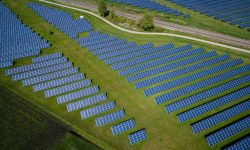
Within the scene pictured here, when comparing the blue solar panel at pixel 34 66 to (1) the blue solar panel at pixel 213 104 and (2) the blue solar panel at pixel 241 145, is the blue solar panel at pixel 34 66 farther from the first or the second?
(2) the blue solar panel at pixel 241 145

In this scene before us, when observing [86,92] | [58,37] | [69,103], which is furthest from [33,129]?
[58,37]

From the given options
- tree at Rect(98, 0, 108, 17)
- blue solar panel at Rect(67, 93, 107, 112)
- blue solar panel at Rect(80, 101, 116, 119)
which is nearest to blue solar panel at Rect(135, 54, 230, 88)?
blue solar panel at Rect(80, 101, 116, 119)

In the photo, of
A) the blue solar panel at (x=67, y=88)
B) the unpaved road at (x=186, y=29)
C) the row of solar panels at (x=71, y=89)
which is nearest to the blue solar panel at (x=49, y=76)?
the row of solar panels at (x=71, y=89)

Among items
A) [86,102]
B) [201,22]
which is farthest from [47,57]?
[201,22]

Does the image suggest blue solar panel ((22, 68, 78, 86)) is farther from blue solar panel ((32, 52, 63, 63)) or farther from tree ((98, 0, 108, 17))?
tree ((98, 0, 108, 17))

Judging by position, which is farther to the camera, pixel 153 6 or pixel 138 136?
pixel 153 6

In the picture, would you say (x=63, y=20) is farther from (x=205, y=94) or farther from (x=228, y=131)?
(x=228, y=131)

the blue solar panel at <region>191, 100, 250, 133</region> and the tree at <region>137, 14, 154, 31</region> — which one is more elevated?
the tree at <region>137, 14, 154, 31</region>
